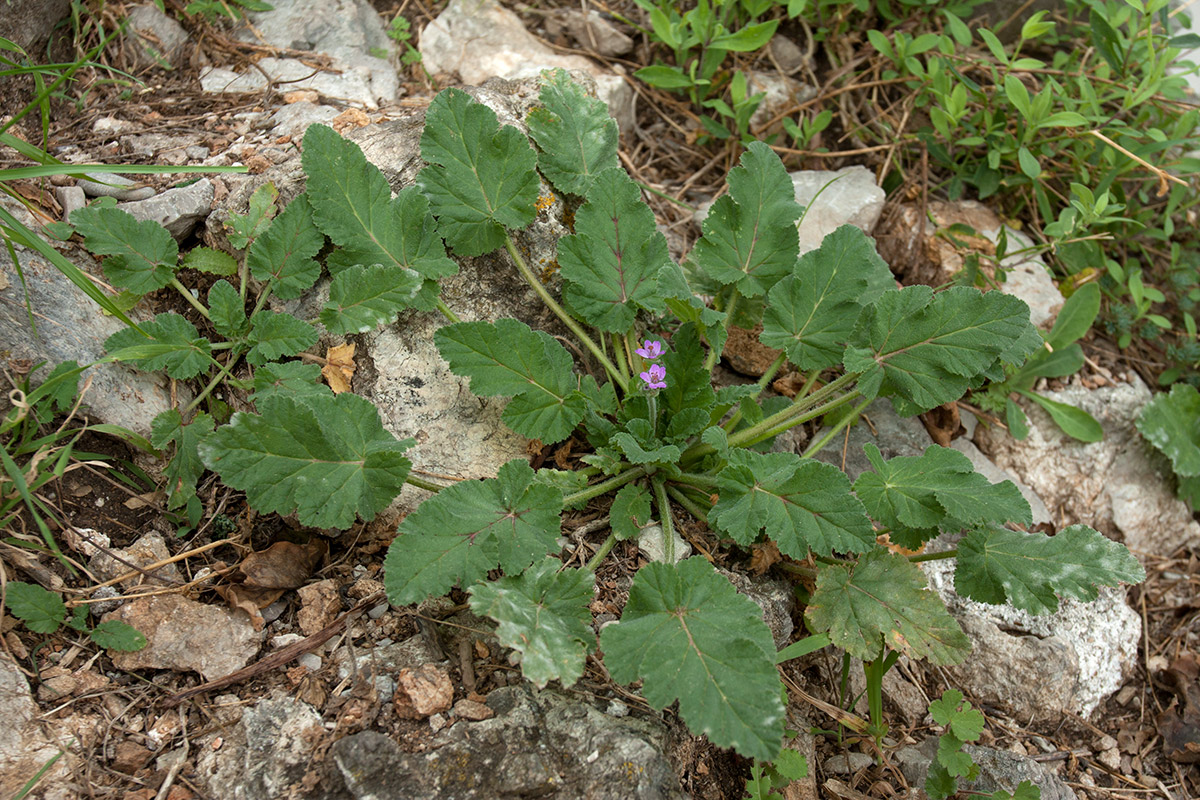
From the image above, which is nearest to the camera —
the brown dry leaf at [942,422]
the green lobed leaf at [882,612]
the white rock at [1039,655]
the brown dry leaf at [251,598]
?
the brown dry leaf at [251,598]

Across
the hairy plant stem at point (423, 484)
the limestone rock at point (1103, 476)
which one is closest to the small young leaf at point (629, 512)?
the hairy plant stem at point (423, 484)

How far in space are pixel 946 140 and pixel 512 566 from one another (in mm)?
3353

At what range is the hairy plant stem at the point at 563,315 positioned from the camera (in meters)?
3.06

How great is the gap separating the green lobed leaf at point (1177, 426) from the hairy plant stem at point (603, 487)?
269 cm

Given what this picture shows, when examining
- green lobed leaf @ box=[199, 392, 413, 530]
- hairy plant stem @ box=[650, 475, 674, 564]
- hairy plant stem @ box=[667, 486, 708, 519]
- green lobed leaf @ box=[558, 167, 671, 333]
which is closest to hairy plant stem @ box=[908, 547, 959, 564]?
hairy plant stem @ box=[667, 486, 708, 519]

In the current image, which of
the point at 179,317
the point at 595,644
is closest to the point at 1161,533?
the point at 595,644

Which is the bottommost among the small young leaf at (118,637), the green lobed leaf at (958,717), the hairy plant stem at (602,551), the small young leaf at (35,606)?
the green lobed leaf at (958,717)

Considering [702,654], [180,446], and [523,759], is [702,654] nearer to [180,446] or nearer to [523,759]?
[523,759]

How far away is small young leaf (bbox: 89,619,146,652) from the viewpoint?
229 cm

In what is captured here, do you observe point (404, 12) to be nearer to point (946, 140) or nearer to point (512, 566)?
point (946, 140)

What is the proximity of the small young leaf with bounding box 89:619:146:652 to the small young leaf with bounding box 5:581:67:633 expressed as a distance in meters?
0.11

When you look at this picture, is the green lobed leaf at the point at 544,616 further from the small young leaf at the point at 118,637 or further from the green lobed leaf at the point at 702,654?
the small young leaf at the point at 118,637

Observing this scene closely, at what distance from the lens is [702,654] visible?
7.50 ft

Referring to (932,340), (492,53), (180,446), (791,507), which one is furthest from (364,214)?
(932,340)
